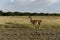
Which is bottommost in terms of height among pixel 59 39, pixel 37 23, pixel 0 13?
pixel 0 13

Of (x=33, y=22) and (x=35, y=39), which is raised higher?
(x=35, y=39)

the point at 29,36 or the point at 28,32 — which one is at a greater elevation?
the point at 29,36

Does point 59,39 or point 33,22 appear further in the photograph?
point 33,22

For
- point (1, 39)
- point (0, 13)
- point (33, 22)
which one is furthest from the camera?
point (0, 13)

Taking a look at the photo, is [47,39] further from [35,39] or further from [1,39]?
[1,39]

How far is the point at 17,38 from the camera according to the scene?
1577cm

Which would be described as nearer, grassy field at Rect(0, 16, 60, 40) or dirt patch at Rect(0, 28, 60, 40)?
dirt patch at Rect(0, 28, 60, 40)

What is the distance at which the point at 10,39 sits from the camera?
1534 centimetres

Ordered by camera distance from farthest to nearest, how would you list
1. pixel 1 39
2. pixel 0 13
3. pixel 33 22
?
pixel 0 13 < pixel 33 22 < pixel 1 39

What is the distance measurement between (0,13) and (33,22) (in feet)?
188

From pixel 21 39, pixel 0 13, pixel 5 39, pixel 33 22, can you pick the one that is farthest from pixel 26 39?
pixel 0 13

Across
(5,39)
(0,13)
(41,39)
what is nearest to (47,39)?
(41,39)

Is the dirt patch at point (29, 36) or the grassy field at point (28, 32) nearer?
the dirt patch at point (29, 36)

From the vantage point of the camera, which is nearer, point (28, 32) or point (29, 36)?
point (29, 36)
